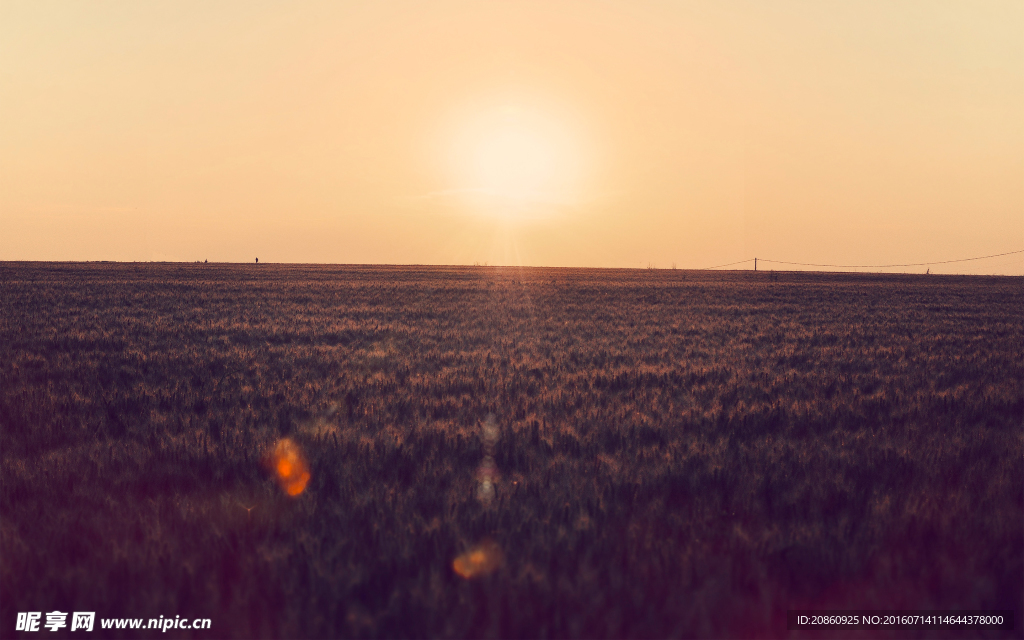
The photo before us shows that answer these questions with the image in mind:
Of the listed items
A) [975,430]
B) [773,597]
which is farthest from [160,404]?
[975,430]

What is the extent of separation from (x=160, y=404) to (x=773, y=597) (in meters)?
6.65

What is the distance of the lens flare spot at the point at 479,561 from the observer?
9.51 feet

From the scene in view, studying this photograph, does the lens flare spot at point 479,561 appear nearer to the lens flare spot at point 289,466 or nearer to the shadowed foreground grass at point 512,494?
the shadowed foreground grass at point 512,494

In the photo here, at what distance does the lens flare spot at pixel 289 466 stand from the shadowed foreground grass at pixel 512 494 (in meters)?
0.08

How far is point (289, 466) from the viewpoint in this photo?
4.45 meters

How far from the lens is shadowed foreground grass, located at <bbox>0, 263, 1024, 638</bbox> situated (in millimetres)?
2707

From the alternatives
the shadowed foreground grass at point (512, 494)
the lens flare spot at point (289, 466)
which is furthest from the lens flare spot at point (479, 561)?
the lens flare spot at point (289, 466)

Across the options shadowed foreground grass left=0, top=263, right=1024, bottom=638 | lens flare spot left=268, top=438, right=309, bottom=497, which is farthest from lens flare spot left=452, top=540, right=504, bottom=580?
lens flare spot left=268, top=438, right=309, bottom=497

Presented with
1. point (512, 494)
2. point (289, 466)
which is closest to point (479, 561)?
point (512, 494)

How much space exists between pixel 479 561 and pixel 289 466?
214 cm

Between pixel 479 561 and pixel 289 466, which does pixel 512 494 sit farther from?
pixel 289 466

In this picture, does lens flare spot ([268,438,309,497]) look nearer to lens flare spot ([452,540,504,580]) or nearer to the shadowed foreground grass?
the shadowed foreground grass

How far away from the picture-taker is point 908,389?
7.71m

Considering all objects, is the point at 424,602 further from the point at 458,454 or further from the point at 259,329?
the point at 259,329
